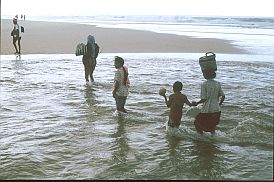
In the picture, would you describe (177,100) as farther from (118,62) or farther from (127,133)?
(118,62)

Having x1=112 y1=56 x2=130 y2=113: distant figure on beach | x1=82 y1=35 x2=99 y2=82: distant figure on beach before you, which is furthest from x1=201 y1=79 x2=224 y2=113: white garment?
x1=82 y1=35 x2=99 y2=82: distant figure on beach

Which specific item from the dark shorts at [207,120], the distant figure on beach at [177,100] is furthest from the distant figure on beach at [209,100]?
the distant figure on beach at [177,100]

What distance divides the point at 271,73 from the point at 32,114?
8991 millimetres

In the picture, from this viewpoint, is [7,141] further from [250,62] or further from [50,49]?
[50,49]

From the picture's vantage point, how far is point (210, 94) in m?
6.12

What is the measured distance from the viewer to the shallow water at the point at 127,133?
17.8 ft

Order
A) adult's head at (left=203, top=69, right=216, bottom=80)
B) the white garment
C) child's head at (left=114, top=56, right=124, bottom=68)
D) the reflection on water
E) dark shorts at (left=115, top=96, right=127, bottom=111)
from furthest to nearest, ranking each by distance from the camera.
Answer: dark shorts at (left=115, top=96, right=127, bottom=111) < child's head at (left=114, top=56, right=124, bottom=68) < the white garment < adult's head at (left=203, top=69, right=216, bottom=80) < the reflection on water

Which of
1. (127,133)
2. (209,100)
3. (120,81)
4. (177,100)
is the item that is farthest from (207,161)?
(120,81)

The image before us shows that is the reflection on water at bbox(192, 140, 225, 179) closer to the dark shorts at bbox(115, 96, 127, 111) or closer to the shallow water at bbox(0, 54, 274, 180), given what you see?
the shallow water at bbox(0, 54, 274, 180)

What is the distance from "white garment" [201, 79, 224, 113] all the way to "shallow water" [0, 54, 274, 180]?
2.03 feet

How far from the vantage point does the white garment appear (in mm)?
6109

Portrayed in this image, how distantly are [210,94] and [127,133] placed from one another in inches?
73.6

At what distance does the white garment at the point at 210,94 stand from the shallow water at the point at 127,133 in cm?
62

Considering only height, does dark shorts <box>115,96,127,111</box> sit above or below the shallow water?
above
